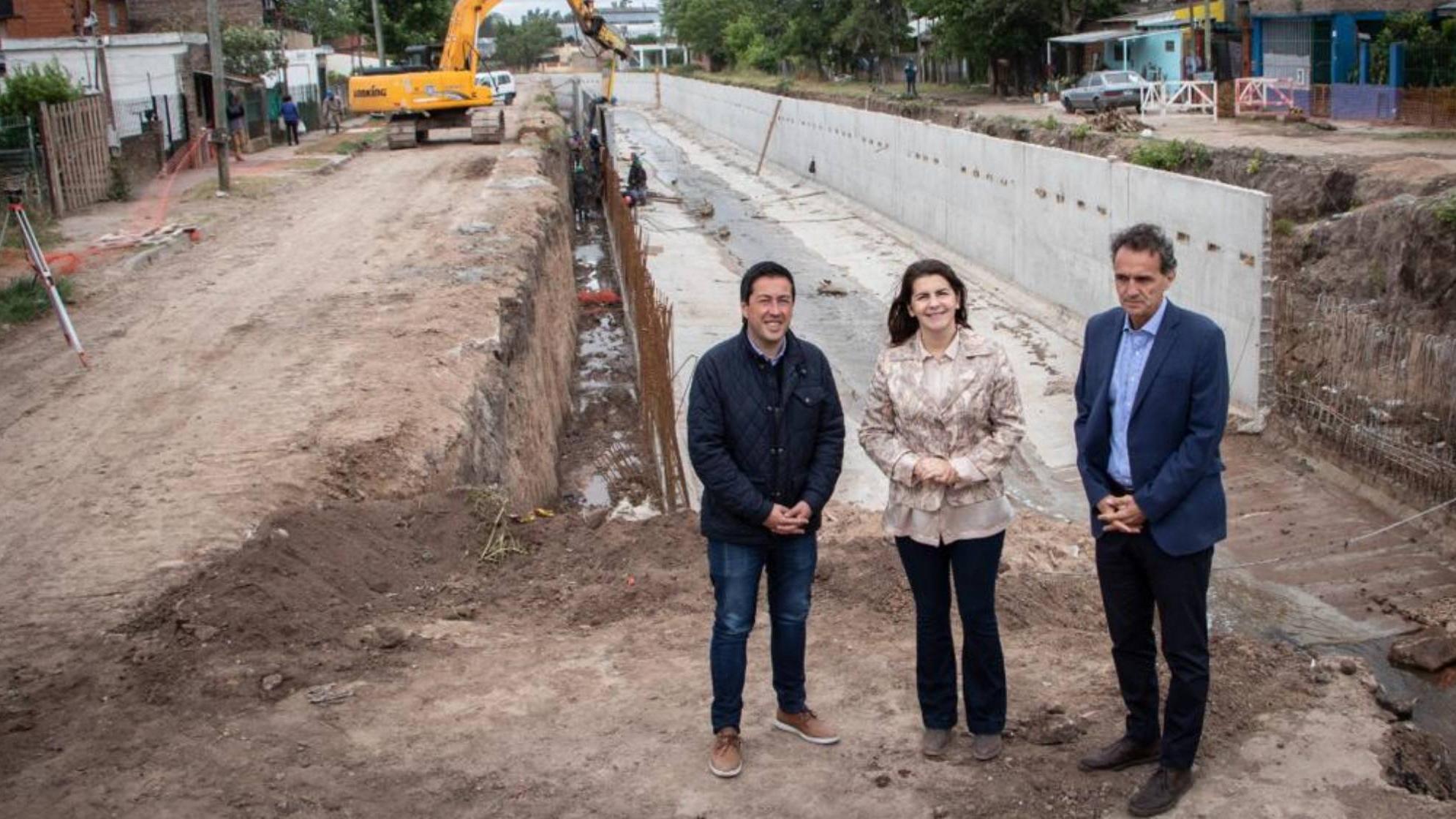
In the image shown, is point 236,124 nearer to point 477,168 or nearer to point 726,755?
point 477,168

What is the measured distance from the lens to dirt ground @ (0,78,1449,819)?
520 cm

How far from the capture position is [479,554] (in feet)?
25.9

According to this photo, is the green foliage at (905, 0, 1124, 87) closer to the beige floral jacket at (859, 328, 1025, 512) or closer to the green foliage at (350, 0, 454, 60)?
the green foliage at (350, 0, 454, 60)

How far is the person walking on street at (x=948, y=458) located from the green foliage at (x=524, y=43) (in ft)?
463

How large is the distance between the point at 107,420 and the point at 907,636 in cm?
719

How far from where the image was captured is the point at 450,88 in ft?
116

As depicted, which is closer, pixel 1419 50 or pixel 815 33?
pixel 1419 50

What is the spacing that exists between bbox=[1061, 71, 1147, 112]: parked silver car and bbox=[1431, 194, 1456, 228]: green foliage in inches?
966

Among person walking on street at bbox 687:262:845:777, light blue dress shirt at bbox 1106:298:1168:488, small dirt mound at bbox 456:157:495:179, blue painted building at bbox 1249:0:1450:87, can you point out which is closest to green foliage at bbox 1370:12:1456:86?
blue painted building at bbox 1249:0:1450:87

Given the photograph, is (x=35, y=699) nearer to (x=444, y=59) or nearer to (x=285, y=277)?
(x=285, y=277)

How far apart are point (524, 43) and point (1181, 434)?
142 metres

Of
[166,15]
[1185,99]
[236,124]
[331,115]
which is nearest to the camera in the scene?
[236,124]

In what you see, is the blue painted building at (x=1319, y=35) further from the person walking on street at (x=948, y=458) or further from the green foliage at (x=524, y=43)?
the green foliage at (x=524, y=43)

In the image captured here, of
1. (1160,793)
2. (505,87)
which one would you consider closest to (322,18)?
(505,87)
